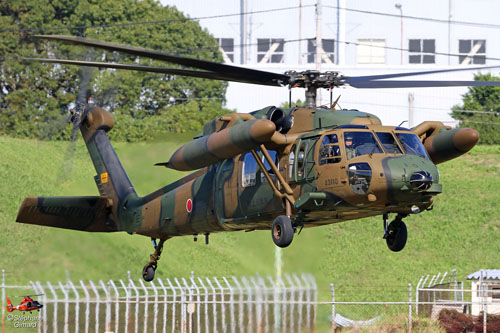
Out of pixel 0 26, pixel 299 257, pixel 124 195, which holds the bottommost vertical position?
pixel 299 257

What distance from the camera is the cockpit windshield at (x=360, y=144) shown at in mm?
17516

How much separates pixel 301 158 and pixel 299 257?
43.1ft

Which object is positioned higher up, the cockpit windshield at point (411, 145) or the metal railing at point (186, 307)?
the cockpit windshield at point (411, 145)

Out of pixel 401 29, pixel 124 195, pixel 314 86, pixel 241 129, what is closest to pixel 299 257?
pixel 124 195

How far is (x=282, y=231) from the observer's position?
1795cm

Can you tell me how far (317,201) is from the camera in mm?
17688

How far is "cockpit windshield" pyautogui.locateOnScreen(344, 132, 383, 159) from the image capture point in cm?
1752

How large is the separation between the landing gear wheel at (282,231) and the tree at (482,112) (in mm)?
42590

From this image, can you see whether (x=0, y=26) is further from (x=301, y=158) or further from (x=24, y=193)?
(x=301, y=158)

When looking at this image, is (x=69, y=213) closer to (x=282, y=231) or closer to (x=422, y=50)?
(x=282, y=231)

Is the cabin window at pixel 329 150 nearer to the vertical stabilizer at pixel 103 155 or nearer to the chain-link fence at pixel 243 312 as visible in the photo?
the chain-link fence at pixel 243 312

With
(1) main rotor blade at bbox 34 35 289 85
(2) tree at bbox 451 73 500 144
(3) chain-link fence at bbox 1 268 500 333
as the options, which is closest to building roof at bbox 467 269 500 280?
(3) chain-link fence at bbox 1 268 500 333

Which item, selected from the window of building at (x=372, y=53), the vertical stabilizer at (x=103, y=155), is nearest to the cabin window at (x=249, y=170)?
the vertical stabilizer at (x=103, y=155)

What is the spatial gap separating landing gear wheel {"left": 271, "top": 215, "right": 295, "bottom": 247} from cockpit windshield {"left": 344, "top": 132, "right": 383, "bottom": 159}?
1.95 metres
